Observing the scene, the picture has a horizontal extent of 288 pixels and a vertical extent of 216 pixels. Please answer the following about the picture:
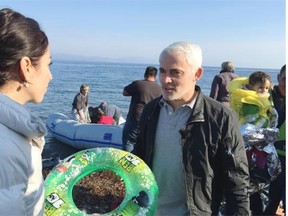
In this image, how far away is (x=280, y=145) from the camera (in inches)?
139

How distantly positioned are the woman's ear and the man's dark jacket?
3.66ft

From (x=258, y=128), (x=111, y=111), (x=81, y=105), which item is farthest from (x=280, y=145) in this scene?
(x=81, y=105)

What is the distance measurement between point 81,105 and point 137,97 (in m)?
4.07

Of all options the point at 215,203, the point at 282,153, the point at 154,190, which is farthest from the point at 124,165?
the point at 282,153

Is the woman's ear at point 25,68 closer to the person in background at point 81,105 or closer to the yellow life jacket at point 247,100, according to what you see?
the yellow life jacket at point 247,100

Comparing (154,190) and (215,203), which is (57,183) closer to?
(154,190)

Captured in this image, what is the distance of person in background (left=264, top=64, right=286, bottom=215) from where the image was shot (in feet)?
11.4

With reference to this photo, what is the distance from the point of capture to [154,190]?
2219 millimetres

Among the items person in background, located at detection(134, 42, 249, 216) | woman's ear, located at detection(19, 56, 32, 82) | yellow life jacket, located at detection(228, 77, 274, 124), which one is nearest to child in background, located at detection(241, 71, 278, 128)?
Result: yellow life jacket, located at detection(228, 77, 274, 124)

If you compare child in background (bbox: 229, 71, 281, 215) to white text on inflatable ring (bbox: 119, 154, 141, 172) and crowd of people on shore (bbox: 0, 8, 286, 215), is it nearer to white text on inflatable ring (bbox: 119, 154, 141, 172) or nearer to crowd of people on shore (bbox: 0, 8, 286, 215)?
crowd of people on shore (bbox: 0, 8, 286, 215)

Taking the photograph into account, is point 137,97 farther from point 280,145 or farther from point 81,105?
point 81,105

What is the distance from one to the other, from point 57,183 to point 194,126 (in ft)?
3.17

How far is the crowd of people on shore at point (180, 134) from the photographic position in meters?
1.15

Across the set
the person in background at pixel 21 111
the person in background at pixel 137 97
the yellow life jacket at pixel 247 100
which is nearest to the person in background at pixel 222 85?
the person in background at pixel 137 97
